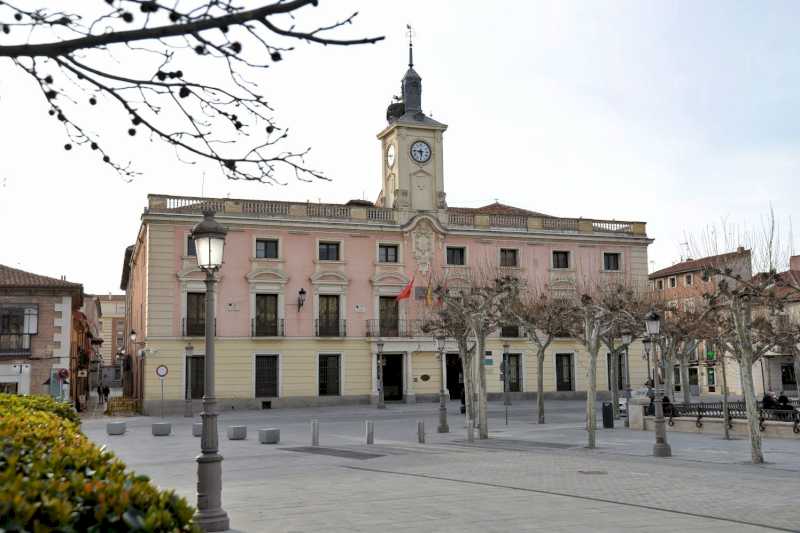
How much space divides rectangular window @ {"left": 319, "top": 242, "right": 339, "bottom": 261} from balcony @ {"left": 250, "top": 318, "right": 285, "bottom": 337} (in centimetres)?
406

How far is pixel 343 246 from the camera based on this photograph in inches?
1681

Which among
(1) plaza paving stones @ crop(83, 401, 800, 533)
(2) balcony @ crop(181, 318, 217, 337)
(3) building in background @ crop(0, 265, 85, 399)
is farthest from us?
(2) balcony @ crop(181, 318, 217, 337)

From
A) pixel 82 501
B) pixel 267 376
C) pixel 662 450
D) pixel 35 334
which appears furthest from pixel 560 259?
pixel 82 501

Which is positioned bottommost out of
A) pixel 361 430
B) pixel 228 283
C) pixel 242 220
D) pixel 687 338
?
pixel 361 430

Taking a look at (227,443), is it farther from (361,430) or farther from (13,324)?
(13,324)

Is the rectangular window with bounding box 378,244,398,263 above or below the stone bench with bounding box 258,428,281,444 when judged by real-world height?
above

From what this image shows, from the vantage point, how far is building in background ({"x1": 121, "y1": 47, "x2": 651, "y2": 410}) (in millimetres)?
39156

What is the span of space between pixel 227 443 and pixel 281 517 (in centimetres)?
1317

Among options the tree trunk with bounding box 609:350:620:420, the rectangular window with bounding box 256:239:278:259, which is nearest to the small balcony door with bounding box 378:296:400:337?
the rectangular window with bounding box 256:239:278:259

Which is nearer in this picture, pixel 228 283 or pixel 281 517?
pixel 281 517

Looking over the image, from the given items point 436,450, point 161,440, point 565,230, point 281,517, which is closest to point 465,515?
point 281,517

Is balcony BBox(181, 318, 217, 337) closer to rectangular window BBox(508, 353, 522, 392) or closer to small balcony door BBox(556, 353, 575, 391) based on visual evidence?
rectangular window BBox(508, 353, 522, 392)

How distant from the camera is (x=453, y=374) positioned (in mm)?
45469

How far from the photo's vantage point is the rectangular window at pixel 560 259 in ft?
154
